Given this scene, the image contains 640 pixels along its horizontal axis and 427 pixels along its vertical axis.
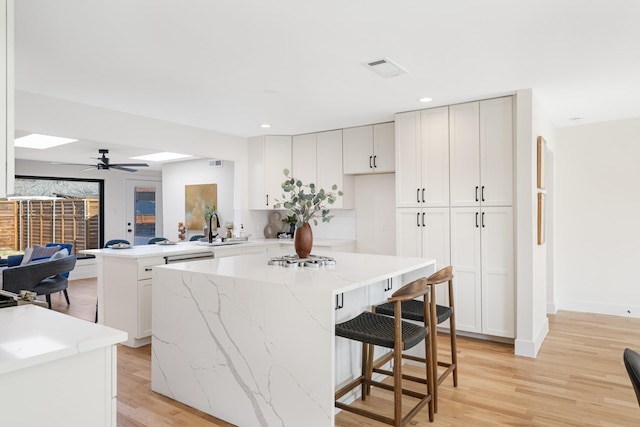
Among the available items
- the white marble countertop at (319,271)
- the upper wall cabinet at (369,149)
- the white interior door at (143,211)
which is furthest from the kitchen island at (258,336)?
the white interior door at (143,211)

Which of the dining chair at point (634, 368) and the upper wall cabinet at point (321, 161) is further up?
the upper wall cabinet at point (321, 161)

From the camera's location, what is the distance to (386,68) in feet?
9.98

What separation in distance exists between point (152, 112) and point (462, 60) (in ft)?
10.4

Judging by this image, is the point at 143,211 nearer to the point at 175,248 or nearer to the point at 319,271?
the point at 175,248

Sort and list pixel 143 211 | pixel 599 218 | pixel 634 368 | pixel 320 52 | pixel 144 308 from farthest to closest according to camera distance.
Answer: pixel 143 211 < pixel 599 218 < pixel 144 308 < pixel 320 52 < pixel 634 368

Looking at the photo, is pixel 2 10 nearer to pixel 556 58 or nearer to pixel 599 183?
pixel 556 58

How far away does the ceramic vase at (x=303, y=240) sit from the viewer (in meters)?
2.97

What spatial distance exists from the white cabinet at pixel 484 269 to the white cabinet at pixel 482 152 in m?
0.14

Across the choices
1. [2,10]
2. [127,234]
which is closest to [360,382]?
[2,10]

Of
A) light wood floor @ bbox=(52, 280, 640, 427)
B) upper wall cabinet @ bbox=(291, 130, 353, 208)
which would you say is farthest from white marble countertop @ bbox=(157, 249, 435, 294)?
upper wall cabinet @ bbox=(291, 130, 353, 208)

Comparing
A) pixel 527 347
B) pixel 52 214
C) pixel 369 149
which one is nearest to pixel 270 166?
pixel 369 149

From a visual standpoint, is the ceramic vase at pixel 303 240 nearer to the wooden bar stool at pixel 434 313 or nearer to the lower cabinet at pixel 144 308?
the wooden bar stool at pixel 434 313

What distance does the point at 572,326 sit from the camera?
4.52 m

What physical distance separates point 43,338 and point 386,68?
2.68m
